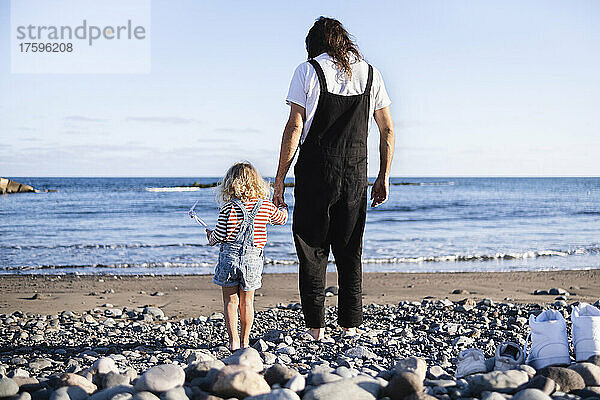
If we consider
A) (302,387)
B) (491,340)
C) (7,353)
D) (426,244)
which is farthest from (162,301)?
(426,244)

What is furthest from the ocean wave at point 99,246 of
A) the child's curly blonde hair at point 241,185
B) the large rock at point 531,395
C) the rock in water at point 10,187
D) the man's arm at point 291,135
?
the rock in water at point 10,187

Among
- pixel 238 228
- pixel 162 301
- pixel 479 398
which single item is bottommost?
pixel 162 301

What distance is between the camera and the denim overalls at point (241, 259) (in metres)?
4.02

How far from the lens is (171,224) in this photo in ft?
56.9

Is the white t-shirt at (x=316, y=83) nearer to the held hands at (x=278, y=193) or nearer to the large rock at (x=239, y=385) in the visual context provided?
the held hands at (x=278, y=193)

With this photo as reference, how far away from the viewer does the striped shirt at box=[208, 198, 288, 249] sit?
4051 millimetres

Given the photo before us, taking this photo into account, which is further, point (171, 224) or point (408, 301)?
point (171, 224)

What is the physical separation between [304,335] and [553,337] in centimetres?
190

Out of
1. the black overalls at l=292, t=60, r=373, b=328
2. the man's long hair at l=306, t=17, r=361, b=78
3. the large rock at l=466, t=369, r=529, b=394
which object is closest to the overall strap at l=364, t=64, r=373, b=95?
the black overalls at l=292, t=60, r=373, b=328

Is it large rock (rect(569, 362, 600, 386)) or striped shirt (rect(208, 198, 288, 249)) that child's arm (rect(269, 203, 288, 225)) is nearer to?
striped shirt (rect(208, 198, 288, 249))

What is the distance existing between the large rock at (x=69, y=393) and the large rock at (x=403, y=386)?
1.28m

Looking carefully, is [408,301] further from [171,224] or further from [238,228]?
[171,224]

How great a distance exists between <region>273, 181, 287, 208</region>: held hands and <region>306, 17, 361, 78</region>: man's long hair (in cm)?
84

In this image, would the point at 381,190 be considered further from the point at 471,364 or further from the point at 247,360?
the point at 247,360
